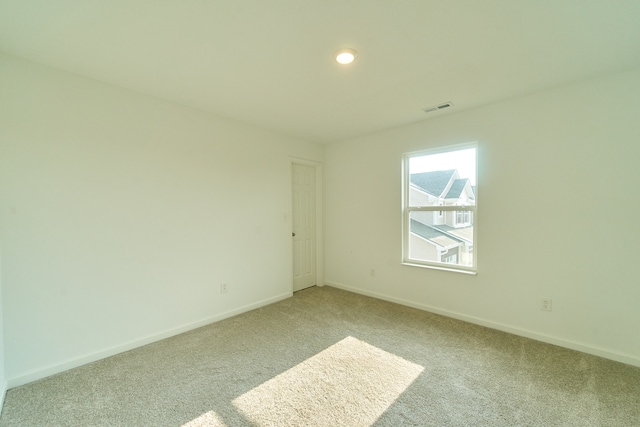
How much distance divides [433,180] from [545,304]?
5.58ft

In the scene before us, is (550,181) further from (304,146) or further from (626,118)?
(304,146)

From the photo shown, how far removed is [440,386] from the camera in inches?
76.2

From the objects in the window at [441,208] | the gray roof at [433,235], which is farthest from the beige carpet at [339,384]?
the gray roof at [433,235]

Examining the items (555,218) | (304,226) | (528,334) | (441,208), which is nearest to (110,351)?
(304,226)

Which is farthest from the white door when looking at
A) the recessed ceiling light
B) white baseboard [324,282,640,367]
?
the recessed ceiling light

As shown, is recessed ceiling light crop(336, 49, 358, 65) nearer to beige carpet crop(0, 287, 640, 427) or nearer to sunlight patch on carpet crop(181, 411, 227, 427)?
beige carpet crop(0, 287, 640, 427)

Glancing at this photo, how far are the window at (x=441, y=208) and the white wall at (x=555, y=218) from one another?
0.13 metres

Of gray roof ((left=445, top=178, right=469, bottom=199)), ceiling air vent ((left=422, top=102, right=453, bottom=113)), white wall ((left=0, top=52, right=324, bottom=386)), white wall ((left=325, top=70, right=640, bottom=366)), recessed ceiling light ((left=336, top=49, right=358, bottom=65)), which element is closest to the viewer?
recessed ceiling light ((left=336, top=49, right=358, bottom=65))

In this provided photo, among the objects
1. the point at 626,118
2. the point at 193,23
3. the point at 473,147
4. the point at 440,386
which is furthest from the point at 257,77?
the point at 626,118

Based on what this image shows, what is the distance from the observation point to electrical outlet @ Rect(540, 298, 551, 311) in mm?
2529

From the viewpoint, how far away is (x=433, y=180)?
3.36 metres

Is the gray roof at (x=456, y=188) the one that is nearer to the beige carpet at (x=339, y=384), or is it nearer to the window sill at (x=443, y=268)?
the window sill at (x=443, y=268)

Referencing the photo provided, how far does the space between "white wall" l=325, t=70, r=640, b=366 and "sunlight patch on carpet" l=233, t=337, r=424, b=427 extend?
4.41 ft

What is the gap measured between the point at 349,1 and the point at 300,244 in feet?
10.9
